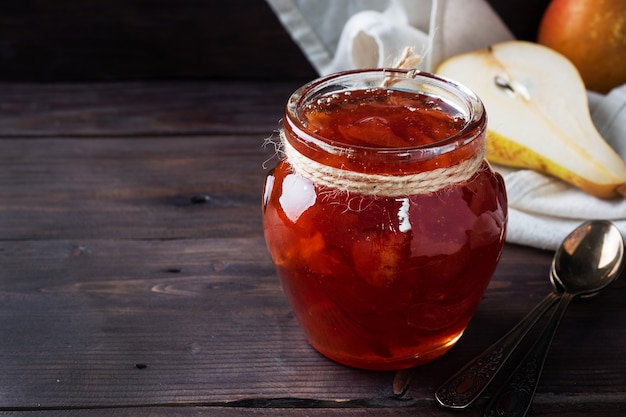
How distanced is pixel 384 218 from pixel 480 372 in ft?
0.53

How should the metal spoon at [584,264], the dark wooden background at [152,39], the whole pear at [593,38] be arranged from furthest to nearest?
the dark wooden background at [152,39] → the whole pear at [593,38] → the metal spoon at [584,264]

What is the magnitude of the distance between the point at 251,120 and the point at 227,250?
0.33 metres

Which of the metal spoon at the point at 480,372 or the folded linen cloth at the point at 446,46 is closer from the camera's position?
the metal spoon at the point at 480,372

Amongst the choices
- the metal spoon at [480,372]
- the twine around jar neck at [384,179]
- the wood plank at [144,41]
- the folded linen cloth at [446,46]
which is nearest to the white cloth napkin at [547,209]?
the folded linen cloth at [446,46]

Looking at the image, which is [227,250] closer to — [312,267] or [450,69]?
[312,267]

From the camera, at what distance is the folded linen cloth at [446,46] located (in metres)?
0.83

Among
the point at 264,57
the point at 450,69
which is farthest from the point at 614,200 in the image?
the point at 264,57

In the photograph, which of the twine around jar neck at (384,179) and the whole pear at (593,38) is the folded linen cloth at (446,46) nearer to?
the whole pear at (593,38)

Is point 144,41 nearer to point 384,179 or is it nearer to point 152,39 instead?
point 152,39

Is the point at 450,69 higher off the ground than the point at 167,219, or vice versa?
the point at 450,69

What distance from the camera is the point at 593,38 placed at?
103cm

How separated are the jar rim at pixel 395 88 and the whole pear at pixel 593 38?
1.53 ft

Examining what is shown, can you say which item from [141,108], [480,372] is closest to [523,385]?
[480,372]

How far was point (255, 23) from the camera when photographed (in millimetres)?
1224
